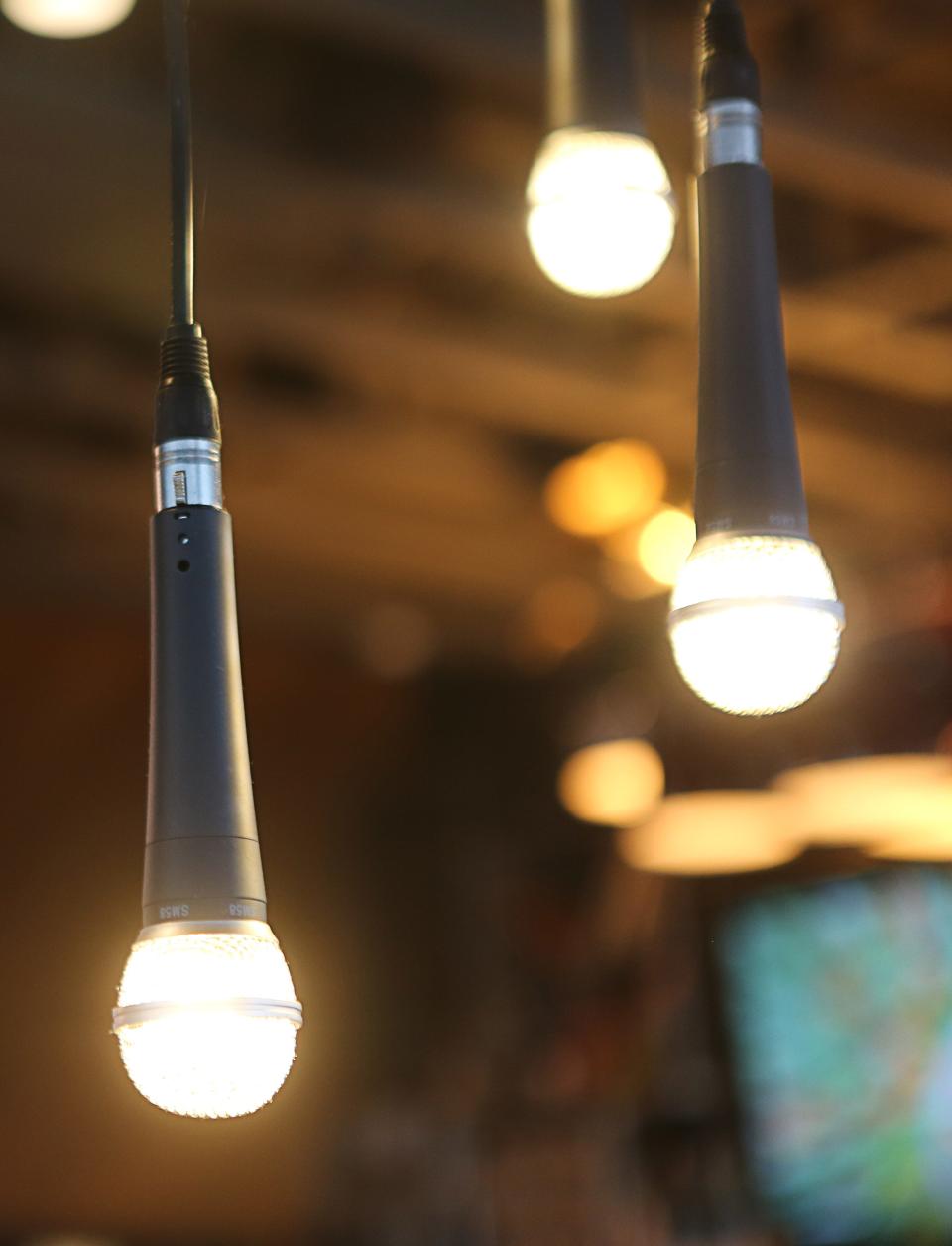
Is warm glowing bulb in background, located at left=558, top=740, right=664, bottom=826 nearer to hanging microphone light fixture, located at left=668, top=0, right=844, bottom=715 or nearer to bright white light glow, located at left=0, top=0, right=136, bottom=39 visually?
bright white light glow, located at left=0, top=0, right=136, bottom=39

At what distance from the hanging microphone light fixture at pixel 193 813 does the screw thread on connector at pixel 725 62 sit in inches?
12.4

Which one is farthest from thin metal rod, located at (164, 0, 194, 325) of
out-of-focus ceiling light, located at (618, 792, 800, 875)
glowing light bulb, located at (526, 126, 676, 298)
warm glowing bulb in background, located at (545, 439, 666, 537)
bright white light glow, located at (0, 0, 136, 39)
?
out-of-focus ceiling light, located at (618, 792, 800, 875)

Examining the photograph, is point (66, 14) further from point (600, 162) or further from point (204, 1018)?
point (204, 1018)

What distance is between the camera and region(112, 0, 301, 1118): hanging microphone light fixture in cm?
99

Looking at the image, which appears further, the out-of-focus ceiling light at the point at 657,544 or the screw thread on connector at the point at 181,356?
the out-of-focus ceiling light at the point at 657,544

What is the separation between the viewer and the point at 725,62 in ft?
3.65

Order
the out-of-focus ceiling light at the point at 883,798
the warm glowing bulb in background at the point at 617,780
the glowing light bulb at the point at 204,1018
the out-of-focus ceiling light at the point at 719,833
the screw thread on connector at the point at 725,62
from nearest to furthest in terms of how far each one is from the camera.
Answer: the glowing light bulb at the point at 204,1018 → the screw thread on connector at the point at 725,62 → the out-of-focus ceiling light at the point at 883,798 → the out-of-focus ceiling light at the point at 719,833 → the warm glowing bulb in background at the point at 617,780

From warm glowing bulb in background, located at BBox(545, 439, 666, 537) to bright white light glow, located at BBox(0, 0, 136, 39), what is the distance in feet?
7.41

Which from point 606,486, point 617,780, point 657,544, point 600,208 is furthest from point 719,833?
point 600,208

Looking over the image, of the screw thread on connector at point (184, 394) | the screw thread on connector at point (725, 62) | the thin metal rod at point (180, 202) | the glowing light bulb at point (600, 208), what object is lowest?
the screw thread on connector at point (184, 394)

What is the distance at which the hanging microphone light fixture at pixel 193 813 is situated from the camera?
99 cm

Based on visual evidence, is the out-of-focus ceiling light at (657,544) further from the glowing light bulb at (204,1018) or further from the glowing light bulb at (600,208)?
the glowing light bulb at (204,1018)

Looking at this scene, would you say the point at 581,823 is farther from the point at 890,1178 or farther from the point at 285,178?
the point at 285,178

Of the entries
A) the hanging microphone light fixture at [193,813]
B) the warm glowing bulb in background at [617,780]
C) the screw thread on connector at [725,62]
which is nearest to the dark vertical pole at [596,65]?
the screw thread on connector at [725,62]
